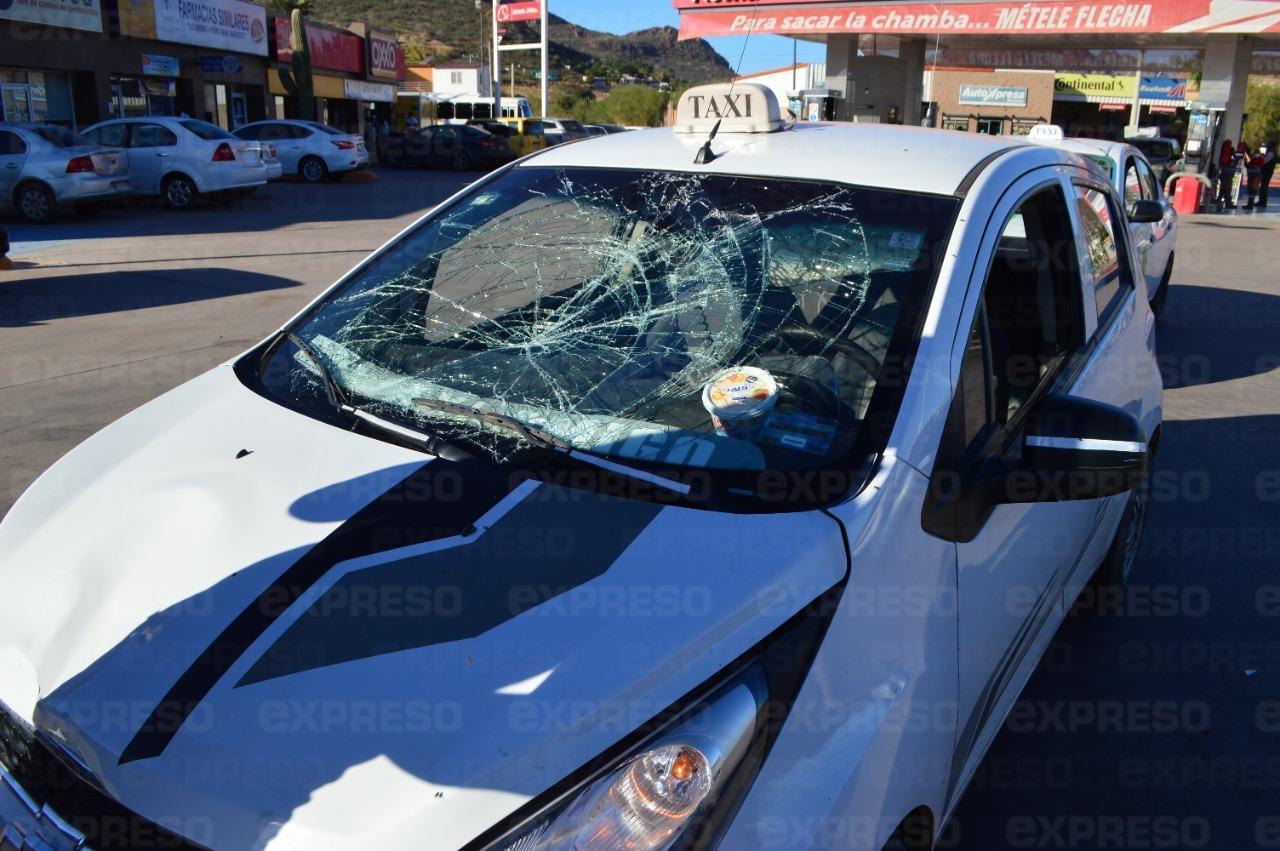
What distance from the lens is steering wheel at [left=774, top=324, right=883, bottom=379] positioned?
88.1 inches

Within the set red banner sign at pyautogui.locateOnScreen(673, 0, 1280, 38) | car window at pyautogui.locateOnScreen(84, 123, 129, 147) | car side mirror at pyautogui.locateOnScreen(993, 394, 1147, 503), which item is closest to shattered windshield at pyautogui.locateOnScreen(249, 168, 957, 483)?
car side mirror at pyautogui.locateOnScreen(993, 394, 1147, 503)

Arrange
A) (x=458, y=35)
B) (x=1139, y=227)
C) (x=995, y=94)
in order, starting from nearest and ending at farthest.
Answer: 1. (x=1139, y=227)
2. (x=995, y=94)
3. (x=458, y=35)

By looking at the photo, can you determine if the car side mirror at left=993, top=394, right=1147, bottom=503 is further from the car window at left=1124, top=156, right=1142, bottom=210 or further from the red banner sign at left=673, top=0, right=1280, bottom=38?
the red banner sign at left=673, top=0, right=1280, bottom=38

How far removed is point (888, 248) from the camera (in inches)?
94.3

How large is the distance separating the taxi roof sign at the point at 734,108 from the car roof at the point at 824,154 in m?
0.03

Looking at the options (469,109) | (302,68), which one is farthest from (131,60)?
(469,109)

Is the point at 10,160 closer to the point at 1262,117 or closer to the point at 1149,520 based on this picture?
the point at 1149,520

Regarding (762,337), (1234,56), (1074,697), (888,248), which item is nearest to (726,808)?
(762,337)

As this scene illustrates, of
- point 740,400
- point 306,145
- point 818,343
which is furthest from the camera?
point 306,145

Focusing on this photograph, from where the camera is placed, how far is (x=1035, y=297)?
3113 millimetres

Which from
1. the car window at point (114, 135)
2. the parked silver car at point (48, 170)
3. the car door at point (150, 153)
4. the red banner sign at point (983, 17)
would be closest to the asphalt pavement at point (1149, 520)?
the parked silver car at point (48, 170)

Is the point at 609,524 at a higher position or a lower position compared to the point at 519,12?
lower

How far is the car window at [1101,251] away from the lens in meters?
3.22

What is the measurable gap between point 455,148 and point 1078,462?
1164 inches
